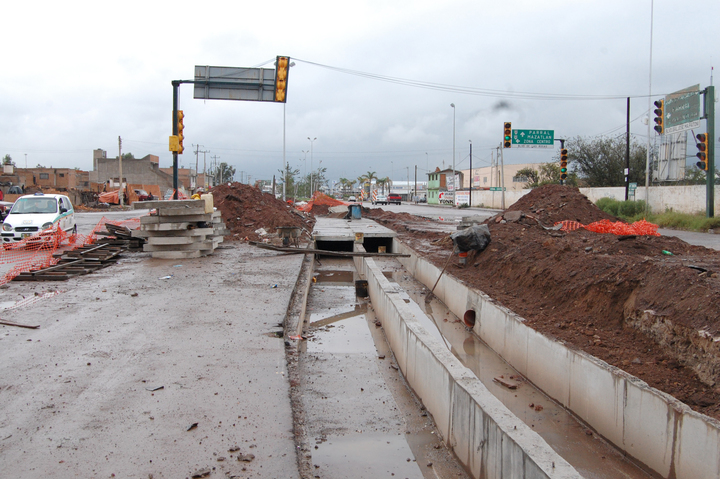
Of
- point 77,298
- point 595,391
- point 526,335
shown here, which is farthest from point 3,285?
point 595,391

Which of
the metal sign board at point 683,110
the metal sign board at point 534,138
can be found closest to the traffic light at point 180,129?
the metal sign board at point 683,110

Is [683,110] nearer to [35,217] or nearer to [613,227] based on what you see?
[613,227]

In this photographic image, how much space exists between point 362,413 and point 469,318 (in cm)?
501

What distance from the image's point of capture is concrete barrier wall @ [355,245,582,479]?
3.82 meters

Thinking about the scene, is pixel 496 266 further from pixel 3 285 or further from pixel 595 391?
pixel 3 285

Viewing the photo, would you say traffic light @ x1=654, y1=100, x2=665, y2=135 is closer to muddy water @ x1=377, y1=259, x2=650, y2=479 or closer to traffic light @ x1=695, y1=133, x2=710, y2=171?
traffic light @ x1=695, y1=133, x2=710, y2=171

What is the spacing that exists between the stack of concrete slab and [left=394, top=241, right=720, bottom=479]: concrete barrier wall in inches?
339

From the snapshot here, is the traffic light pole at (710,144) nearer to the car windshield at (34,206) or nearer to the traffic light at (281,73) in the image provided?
the traffic light at (281,73)

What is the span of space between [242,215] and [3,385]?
16.7 m

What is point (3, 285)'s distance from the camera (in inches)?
401

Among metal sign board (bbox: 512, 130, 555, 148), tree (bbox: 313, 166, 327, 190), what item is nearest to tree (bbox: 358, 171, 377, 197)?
tree (bbox: 313, 166, 327, 190)

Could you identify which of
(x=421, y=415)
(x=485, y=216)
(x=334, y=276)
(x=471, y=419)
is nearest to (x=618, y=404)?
(x=471, y=419)

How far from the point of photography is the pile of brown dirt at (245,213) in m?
20.1

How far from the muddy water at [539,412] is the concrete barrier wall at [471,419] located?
1.21 m
